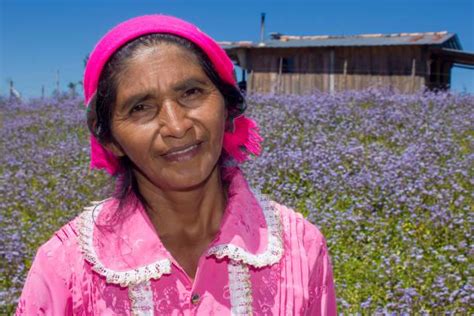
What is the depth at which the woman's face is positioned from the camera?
167 cm

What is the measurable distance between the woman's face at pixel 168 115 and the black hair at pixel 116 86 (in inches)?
0.6

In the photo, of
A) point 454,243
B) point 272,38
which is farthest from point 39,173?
point 272,38

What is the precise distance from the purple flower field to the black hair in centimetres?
38

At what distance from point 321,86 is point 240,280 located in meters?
26.2

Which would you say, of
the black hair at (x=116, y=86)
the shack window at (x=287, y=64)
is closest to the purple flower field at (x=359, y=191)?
the black hair at (x=116, y=86)

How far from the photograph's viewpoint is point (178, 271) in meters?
1.79

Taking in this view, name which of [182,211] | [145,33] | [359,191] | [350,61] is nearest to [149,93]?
[145,33]

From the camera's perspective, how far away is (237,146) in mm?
2035

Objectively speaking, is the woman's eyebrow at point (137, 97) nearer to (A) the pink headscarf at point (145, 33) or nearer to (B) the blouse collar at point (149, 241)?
(A) the pink headscarf at point (145, 33)

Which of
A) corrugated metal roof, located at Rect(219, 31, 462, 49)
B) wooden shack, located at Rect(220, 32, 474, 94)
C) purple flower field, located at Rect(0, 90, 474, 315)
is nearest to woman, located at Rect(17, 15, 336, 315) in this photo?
purple flower field, located at Rect(0, 90, 474, 315)

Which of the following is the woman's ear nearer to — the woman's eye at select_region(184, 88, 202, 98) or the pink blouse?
the pink blouse

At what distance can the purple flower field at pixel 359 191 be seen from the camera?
5.19 meters

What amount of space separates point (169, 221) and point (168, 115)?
15.7 inches

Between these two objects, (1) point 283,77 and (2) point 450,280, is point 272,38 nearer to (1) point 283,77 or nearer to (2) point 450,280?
(1) point 283,77
